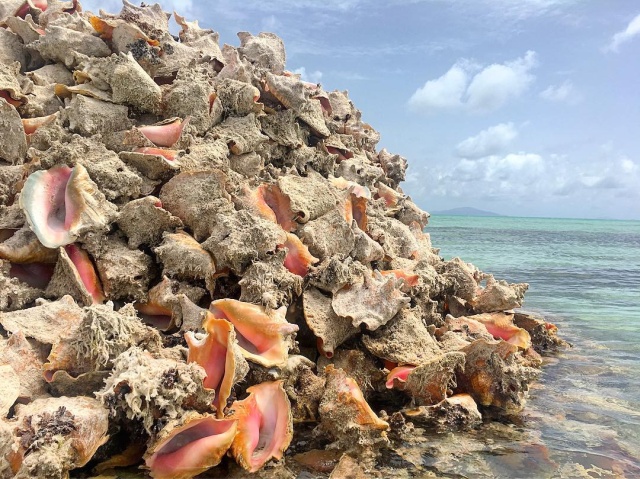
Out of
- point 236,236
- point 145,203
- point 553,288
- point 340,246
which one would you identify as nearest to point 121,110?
point 145,203

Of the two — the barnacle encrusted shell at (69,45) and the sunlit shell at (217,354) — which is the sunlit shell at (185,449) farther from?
the barnacle encrusted shell at (69,45)

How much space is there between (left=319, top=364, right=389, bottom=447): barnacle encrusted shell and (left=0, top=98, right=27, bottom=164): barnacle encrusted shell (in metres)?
2.82

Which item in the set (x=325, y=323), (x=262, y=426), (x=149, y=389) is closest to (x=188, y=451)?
(x=149, y=389)

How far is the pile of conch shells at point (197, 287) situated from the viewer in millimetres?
2535

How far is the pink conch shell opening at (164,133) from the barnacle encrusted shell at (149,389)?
2020mm

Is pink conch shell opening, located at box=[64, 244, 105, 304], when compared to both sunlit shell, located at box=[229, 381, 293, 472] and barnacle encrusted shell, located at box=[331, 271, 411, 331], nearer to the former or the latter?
sunlit shell, located at box=[229, 381, 293, 472]

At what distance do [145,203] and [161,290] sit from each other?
0.61 m

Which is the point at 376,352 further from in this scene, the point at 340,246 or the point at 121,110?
the point at 121,110

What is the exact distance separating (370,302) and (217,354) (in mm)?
1202

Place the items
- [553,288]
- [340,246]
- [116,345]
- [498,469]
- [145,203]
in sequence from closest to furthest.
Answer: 1. [116,345]
2. [498,469]
3. [145,203]
4. [340,246]
5. [553,288]

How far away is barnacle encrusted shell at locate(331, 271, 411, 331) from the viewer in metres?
3.55

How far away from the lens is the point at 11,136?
391 centimetres

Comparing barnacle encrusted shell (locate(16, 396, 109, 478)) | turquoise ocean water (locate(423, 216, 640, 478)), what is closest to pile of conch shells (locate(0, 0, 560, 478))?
barnacle encrusted shell (locate(16, 396, 109, 478))

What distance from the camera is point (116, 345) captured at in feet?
8.71
